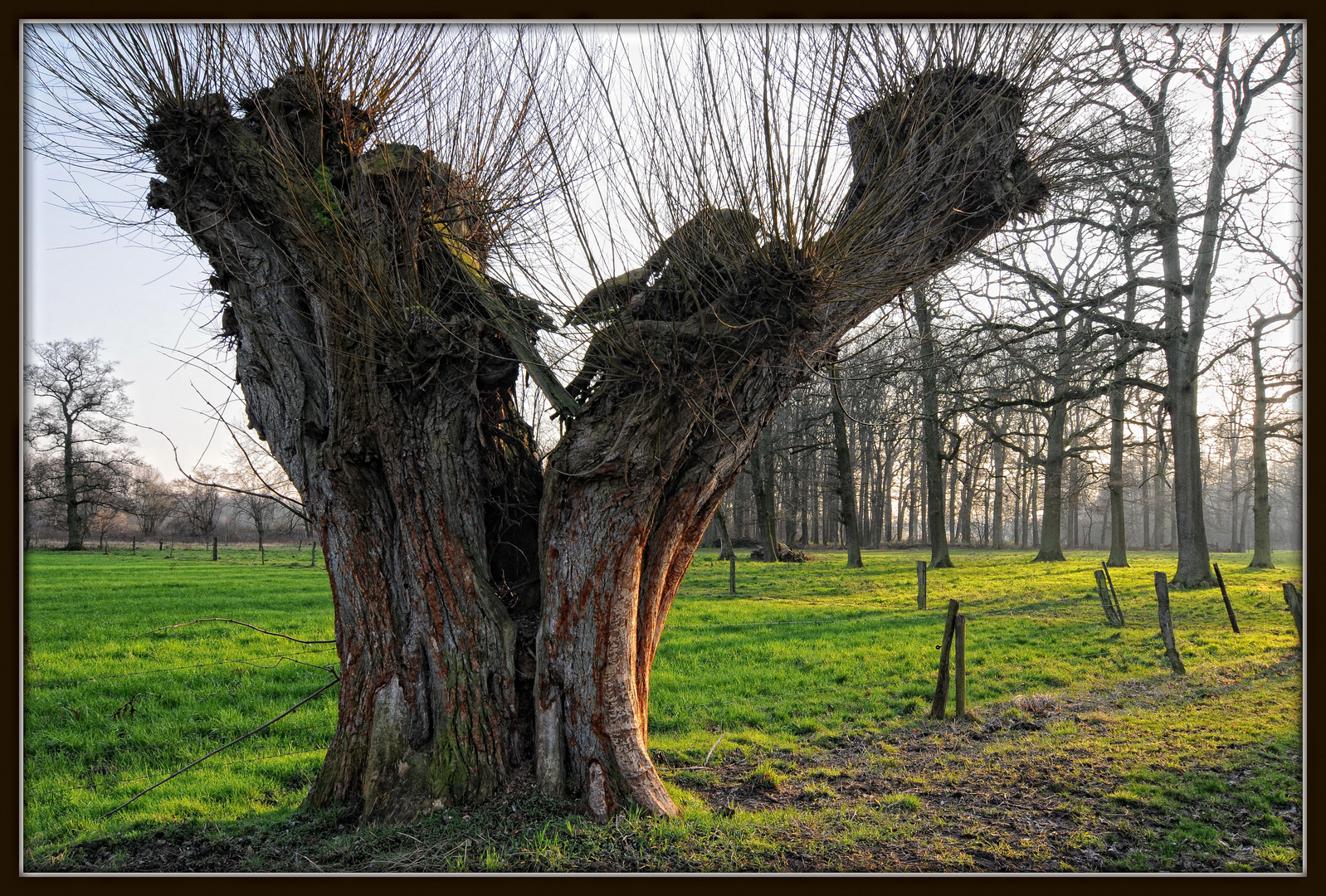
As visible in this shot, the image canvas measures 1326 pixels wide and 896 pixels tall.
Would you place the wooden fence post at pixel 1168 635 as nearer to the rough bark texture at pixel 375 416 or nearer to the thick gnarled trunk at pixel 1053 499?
the rough bark texture at pixel 375 416

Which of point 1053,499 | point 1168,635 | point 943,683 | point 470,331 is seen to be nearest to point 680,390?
point 470,331

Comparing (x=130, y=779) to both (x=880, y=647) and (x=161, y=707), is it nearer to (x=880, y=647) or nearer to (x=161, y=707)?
(x=161, y=707)

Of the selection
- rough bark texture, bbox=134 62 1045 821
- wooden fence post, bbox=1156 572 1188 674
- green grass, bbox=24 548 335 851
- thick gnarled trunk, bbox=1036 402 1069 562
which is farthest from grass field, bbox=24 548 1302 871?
thick gnarled trunk, bbox=1036 402 1069 562

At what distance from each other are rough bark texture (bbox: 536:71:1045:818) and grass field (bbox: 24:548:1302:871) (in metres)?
0.60

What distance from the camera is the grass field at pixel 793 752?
167 inches

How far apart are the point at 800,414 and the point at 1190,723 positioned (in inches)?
832

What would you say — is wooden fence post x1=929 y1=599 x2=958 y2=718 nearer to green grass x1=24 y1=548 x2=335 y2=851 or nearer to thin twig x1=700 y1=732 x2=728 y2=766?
thin twig x1=700 y1=732 x2=728 y2=766

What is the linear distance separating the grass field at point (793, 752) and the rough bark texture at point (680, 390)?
Answer: 60 centimetres

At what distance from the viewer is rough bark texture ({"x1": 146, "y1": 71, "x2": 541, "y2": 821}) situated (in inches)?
174

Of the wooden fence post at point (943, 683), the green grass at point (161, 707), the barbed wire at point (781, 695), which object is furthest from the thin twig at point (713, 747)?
the green grass at point (161, 707)

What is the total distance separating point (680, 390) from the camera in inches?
164

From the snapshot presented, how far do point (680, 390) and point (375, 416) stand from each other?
1.94 m

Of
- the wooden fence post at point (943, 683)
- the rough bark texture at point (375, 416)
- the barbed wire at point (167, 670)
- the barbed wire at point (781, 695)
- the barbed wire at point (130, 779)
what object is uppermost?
the rough bark texture at point (375, 416)
